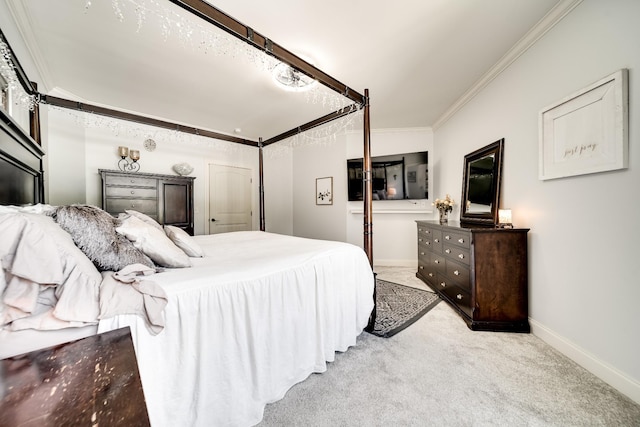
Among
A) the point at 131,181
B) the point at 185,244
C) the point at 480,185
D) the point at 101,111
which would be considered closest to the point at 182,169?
the point at 131,181

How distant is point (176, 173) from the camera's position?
4195mm

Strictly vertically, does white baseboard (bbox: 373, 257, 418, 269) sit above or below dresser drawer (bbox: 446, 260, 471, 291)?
below

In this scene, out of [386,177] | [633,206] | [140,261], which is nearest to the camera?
[140,261]

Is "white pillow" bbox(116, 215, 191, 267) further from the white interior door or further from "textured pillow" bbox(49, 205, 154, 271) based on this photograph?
the white interior door

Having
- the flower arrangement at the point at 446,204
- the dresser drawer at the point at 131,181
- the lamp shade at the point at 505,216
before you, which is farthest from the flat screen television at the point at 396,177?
the dresser drawer at the point at 131,181

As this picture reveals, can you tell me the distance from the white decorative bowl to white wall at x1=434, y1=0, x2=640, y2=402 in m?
4.57

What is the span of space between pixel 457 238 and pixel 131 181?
14.1 ft

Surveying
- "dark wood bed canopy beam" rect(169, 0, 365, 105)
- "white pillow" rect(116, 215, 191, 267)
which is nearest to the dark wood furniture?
"white pillow" rect(116, 215, 191, 267)

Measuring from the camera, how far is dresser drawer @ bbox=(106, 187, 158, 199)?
127 inches

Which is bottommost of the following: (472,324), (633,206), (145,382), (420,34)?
(472,324)

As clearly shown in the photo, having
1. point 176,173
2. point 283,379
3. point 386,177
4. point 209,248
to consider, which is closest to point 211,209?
point 176,173

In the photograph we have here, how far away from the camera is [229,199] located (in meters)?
5.00

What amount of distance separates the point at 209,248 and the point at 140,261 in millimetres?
872

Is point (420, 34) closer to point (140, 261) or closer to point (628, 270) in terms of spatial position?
point (628, 270)
